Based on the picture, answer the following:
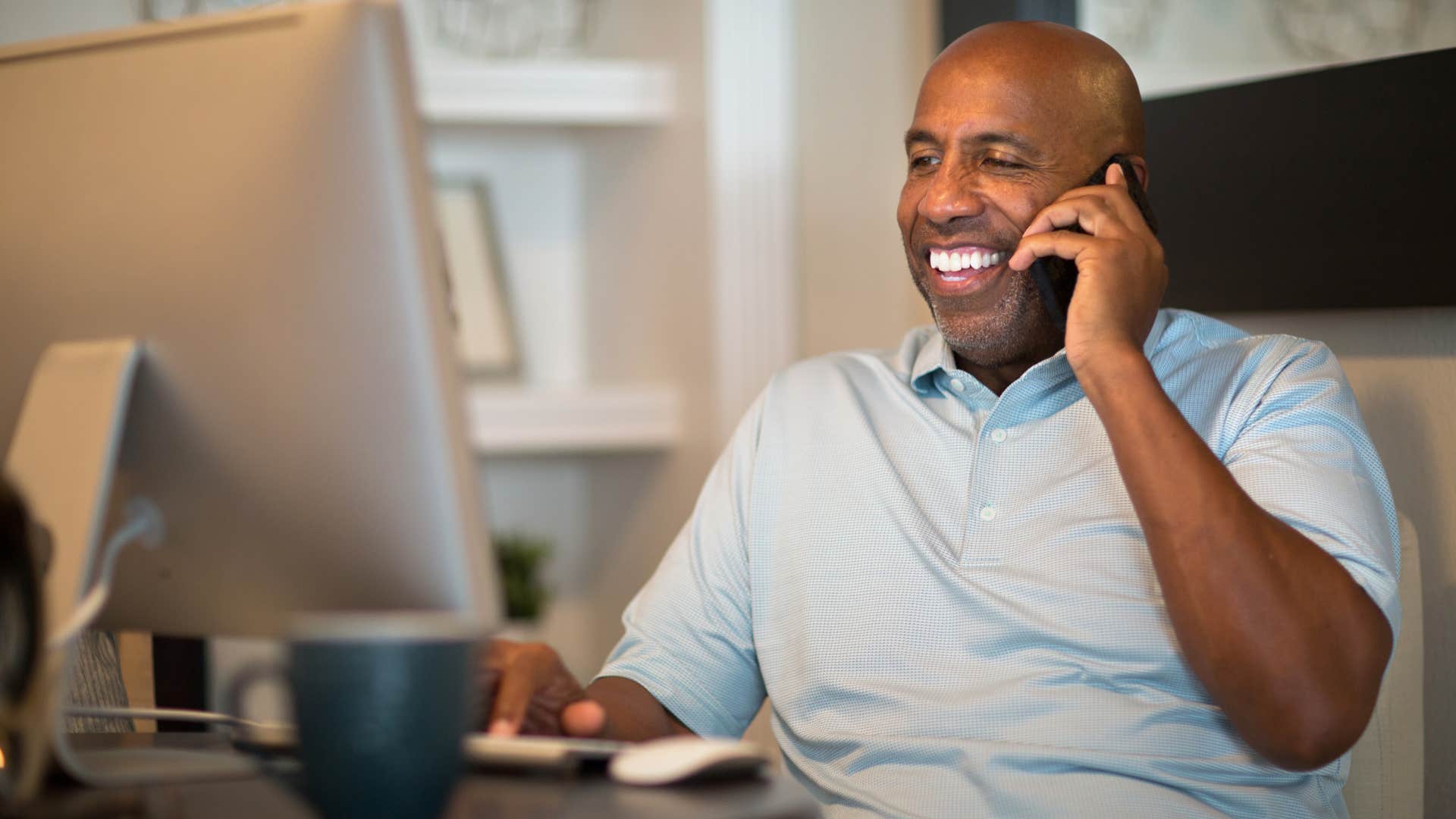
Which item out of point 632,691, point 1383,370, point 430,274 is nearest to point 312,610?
point 430,274

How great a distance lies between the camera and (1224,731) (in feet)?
3.53

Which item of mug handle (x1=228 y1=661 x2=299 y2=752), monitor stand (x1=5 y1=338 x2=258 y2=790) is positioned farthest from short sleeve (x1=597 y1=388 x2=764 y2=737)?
monitor stand (x1=5 y1=338 x2=258 y2=790)

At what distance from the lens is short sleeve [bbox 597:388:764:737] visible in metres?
1.26

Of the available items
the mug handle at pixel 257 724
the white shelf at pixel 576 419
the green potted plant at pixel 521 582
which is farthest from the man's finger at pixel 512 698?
the green potted plant at pixel 521 582

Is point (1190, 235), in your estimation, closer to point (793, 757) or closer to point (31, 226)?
point (793, 757)

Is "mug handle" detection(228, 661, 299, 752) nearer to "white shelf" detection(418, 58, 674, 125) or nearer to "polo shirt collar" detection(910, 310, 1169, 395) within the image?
"polo shirt collar" detection(910, 310, 1169, 395)

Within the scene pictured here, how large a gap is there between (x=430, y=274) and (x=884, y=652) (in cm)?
65

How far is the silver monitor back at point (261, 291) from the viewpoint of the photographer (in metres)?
0.68

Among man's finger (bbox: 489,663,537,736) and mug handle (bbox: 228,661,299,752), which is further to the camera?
man's finger (bbox: 489,663,537,736)

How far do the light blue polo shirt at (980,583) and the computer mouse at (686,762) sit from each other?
0.40 meters

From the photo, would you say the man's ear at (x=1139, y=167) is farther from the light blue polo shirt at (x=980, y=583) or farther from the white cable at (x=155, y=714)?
the white cable at (x=155, y=714)

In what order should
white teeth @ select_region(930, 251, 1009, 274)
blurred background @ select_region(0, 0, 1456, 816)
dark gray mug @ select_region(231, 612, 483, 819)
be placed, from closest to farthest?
1. dark gray mug @ select_region(231, 612, 483, 819)
2. white teeth @ select_region(930, 251, 1009, 274)
3. blurred background @ select_region(0, 0, 1456, 816)

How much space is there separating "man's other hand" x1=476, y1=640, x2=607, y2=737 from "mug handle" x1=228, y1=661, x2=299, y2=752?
14 cm

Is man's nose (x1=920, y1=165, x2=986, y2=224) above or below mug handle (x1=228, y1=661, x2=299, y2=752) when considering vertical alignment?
above
